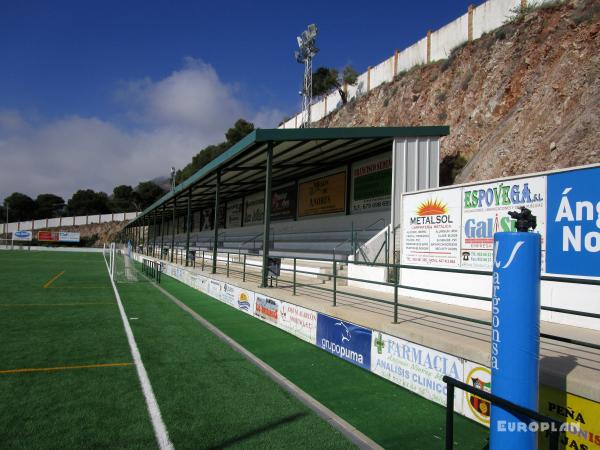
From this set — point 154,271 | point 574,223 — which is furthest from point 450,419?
point 154,271

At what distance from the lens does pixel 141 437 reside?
412 cm

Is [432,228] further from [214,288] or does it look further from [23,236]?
[23,236]

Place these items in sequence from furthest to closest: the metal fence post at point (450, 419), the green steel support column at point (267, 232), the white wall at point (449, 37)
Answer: the white wall at point (449, 37) → the green steel support column at point (267, 232) → the metal fence post at point (450, 419)

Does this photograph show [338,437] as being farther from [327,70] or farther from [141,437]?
[327,70]

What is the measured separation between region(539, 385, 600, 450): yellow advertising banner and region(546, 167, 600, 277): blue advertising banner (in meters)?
2.70

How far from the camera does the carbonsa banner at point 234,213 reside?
33.3 metres

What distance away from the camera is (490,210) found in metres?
7.60

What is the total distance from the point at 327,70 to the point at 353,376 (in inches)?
2413

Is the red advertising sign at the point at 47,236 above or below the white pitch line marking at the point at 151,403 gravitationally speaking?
above

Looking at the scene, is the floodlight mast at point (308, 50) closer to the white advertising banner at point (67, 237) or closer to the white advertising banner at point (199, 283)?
the white advertising banner at point (199, 283)

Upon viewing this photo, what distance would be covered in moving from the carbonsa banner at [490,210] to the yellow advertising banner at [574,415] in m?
3.41

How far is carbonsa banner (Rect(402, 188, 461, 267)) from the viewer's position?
27.5 feet

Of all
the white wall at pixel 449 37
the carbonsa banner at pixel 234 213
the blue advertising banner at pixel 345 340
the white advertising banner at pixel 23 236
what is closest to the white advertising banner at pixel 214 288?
the blue advertising banner at pixel 345 340

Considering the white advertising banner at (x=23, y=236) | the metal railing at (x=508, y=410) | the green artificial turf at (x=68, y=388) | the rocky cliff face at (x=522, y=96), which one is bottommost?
the green artificial turf at (x=68, y=388)
